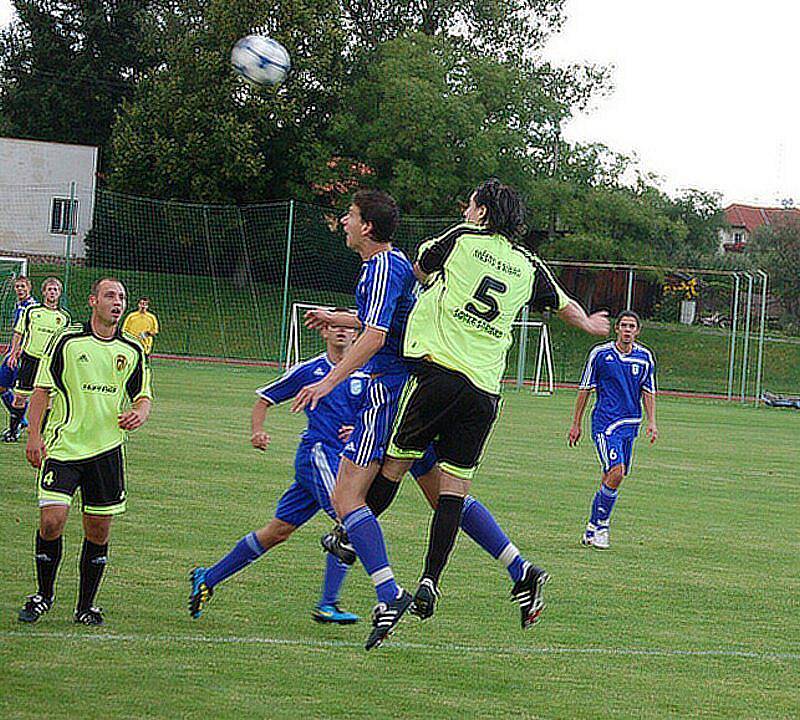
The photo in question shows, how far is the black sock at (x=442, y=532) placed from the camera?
6023mm

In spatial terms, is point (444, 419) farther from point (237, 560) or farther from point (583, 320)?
point (237, 560)

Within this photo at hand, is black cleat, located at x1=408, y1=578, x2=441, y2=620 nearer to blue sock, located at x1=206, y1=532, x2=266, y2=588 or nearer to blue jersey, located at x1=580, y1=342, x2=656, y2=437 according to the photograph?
blue sock, located at x1=206, y1=532, x2=266, y2=588

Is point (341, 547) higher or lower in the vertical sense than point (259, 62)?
lower

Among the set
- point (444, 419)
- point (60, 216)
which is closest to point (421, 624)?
point (444, 419)

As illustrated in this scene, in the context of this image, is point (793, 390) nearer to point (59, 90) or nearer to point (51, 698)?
point (59, 90)

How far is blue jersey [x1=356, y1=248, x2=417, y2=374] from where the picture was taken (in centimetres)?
596

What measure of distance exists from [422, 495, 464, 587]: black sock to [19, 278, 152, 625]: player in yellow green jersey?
5.98 feet

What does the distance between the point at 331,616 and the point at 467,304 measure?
2311mm

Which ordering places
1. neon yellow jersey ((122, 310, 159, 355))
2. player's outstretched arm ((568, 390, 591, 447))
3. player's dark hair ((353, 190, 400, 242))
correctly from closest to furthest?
player's dark hair ((353, 190, 400, 242)), player's outstretched arm ((568, 390, 591, 447)), neon yellow jersey ((122, 310, 159, 355))

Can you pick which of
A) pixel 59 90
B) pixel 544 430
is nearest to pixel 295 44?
pixel 59 90

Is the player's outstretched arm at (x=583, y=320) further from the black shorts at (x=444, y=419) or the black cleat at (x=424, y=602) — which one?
the black cleat at (x=424, y=602)

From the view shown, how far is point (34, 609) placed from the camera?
6906mm

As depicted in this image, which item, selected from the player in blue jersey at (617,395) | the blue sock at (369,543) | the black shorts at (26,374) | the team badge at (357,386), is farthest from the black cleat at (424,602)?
the black shorts at (26,374)

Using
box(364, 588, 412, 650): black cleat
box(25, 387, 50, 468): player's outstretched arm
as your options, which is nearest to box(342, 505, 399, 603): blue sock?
box(364, 588, 412, 650): black cleat
